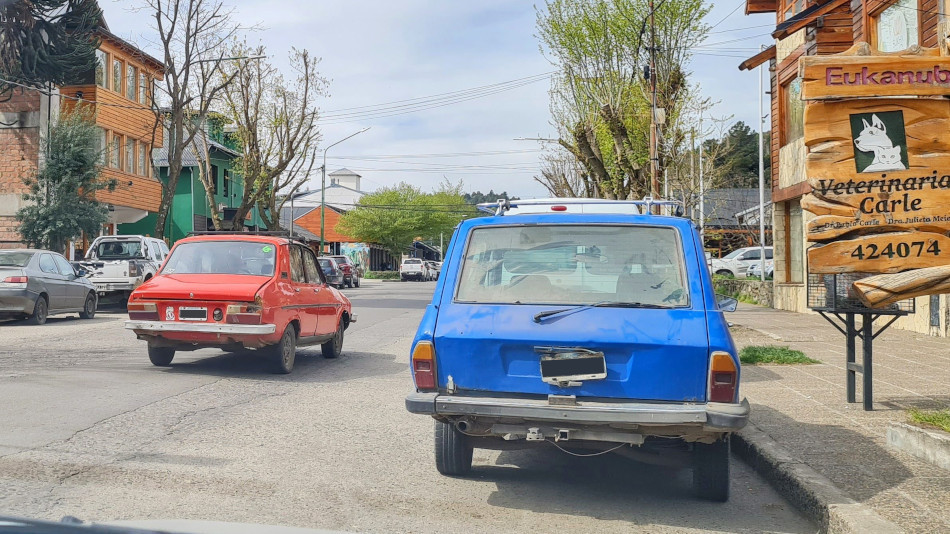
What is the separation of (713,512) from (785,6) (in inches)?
875

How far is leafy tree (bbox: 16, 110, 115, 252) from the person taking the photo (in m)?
27.8

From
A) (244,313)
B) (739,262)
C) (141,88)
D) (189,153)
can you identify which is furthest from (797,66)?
(189,153)

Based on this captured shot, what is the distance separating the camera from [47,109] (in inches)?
1280

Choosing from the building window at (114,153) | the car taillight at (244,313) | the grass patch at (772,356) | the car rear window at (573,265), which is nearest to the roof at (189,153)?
the building window at (114,153)

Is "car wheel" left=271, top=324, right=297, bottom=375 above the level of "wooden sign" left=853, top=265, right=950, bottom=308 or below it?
below

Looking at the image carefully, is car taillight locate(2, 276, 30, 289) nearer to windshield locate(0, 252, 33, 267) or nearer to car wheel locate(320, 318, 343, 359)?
windshield locate(0, 252, 33, 267)

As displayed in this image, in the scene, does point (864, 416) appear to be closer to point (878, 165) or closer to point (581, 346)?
point (878, 165)

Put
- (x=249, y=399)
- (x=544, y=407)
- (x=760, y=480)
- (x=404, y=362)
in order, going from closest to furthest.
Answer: (x=544, y=407), (x=760, y=480), (x=249, y=399), (x=404, y=362)

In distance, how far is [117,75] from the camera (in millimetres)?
37375

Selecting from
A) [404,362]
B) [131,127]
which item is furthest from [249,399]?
[131,127]

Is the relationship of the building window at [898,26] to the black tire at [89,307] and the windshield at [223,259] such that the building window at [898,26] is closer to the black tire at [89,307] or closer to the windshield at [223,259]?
the windshield at [223,259]

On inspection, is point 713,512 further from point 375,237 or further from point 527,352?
point 375,237

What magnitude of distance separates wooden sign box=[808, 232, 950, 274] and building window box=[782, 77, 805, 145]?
1583cm

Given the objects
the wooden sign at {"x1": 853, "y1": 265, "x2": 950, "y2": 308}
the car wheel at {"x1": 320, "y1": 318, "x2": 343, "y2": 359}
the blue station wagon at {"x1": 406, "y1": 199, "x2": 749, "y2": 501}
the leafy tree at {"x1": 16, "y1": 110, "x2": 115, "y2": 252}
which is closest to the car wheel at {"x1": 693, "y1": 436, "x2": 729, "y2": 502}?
the blue station wagon at {"x1": 406, "y1": 199, "x2": 749, "y2": 501}
